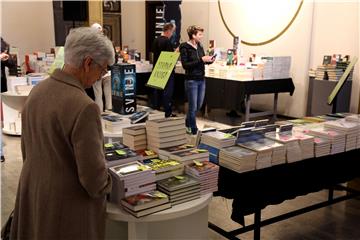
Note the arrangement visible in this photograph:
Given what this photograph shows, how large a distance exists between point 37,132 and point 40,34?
8860 millimetres

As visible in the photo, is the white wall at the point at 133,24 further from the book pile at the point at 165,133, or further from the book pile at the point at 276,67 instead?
the book pile at the point at 165,133

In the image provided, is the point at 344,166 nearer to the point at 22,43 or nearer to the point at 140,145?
the point at 140,145

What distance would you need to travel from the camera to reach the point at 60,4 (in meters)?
9.88

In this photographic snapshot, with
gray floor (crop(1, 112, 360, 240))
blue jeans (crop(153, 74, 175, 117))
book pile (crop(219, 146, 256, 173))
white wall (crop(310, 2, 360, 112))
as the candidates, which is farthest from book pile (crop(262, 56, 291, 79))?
book pile (crop(219, 146, 256, 173))

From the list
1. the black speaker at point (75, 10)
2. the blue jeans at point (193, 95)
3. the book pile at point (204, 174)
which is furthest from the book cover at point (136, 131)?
the black speaker at point (75, 10)

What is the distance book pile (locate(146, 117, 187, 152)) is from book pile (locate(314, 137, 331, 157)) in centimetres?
93

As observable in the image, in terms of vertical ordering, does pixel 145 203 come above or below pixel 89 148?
below

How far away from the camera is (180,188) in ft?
6.18

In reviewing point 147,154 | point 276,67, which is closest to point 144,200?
point 147,154

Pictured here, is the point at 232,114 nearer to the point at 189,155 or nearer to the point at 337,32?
the point at 337,32

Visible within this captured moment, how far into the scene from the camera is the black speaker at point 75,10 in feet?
29.2

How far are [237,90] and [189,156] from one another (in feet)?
14.8

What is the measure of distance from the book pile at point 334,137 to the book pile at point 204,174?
1053 millimetres

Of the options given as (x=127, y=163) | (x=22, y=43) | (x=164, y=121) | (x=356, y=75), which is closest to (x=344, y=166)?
(x=164, y=121)
